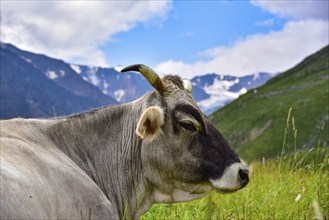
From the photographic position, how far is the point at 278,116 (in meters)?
112

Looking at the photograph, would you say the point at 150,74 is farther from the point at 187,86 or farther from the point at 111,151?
the point at 111,151

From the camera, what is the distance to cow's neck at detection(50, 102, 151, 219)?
8.09m

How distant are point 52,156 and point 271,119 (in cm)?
11022

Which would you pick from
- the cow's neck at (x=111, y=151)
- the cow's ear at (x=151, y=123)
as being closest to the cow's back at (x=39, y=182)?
the cow's neck at (x=111, y=151)

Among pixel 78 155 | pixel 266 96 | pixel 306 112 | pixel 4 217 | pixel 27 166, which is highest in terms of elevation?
pixel 266 96

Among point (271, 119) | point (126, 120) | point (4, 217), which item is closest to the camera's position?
point (4, 217)

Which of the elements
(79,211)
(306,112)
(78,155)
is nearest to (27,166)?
(79,211)

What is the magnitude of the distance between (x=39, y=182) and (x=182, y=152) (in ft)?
9.43

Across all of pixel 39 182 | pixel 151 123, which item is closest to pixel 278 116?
pixel 151 123

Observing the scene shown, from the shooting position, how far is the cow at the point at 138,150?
7043mm

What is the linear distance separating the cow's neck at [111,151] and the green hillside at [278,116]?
69.2 m

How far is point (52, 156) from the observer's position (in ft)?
22.7

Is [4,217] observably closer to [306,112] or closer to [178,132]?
[178,132]

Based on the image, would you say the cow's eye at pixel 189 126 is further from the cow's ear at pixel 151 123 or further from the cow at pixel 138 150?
the cow's ear at pixel 151 123
